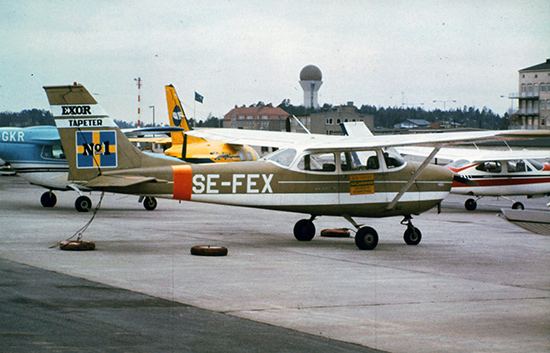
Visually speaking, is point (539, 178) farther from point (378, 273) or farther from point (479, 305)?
point (479, 305)

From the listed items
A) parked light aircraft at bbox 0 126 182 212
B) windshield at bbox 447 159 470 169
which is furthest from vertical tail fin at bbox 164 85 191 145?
windshield at bbox 447 159 470 169

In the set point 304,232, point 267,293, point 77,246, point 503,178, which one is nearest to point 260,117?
point 503,178

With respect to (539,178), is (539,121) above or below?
above

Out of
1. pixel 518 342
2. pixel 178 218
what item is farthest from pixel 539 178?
pixel 518 342

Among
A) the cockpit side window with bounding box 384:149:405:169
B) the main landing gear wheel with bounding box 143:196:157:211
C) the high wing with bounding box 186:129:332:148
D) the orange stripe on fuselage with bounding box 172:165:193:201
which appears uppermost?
the high wing with bounding box 186:129:332:148

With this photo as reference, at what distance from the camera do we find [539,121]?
780 inches

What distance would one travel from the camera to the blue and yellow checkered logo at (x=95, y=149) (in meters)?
12.2

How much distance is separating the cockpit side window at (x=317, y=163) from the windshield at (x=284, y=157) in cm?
22

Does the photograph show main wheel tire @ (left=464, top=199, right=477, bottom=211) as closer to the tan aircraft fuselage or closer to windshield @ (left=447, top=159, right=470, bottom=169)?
windshield @ (left=447, top=159, right=470, bottom=169)

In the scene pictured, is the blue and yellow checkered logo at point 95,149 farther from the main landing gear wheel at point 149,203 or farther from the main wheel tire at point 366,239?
the main landing gear wheel at point 149,203

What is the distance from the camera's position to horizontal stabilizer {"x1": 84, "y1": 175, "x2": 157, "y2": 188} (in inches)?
464

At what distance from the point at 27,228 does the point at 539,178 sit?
1720cm

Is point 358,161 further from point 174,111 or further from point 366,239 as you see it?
point 174,111

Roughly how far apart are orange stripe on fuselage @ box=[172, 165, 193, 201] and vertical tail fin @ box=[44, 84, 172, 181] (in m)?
0.65
